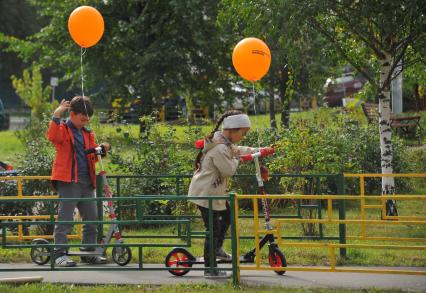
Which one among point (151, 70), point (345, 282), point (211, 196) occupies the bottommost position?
point (345, 282)

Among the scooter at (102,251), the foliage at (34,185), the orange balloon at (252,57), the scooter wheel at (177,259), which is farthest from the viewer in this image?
the foliage at (34,185)

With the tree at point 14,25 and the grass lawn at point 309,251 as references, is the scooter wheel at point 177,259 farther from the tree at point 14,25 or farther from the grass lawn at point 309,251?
the tree at point 14,25

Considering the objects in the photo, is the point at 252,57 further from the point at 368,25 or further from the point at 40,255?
the point at 40,255

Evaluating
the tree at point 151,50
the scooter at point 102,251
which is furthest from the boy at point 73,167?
the tree at point 151,50

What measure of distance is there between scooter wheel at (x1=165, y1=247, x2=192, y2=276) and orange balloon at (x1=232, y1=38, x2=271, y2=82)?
332 cm

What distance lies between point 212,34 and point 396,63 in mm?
13387

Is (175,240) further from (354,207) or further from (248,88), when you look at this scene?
(248,88)

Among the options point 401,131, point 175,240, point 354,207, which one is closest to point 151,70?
point 401,131

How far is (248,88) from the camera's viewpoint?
2648 cm

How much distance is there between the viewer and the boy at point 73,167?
9.19 metres

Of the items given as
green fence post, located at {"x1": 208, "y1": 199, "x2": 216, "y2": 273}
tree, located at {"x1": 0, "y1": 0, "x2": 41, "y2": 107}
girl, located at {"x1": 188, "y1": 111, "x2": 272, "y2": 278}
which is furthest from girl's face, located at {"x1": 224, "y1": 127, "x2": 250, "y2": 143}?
tree, located at {"x1": 0, "y1": 0, "x2": 41, "y2": 107}

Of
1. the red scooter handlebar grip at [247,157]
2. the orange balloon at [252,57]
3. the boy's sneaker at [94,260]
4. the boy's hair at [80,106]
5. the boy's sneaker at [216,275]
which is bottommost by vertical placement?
the boy's sneaker at [216,275]

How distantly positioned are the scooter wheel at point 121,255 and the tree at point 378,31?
13.9ft

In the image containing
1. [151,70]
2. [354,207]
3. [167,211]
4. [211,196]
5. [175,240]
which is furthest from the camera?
[151,70]
